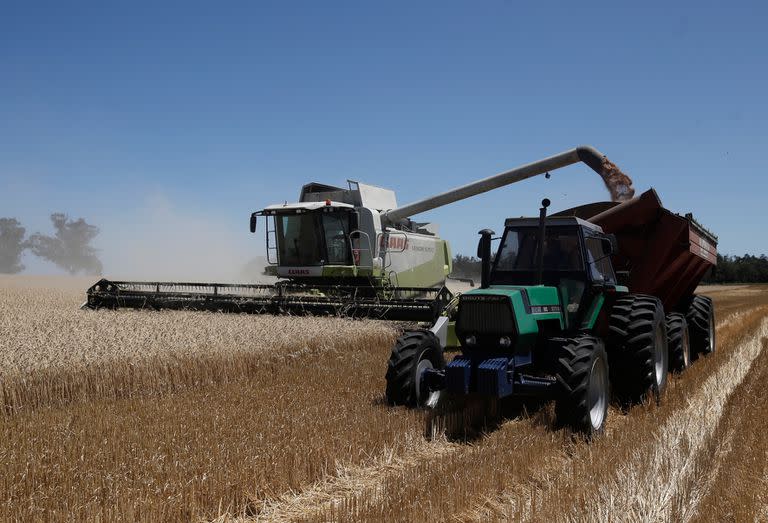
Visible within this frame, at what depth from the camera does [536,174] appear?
43.8 ft

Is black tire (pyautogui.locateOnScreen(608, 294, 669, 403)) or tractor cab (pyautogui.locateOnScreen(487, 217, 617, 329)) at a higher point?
tractor cab (pyautogui.locateOnScreen(487, 217, 617, 329))

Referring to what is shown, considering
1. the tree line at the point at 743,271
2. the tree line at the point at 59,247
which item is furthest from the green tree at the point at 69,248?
the tree line at the point at 743,271

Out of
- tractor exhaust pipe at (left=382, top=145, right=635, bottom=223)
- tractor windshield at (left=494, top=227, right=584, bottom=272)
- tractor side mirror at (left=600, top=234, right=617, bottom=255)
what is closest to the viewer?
tractor windshield at (left=494, top=227, right=584, bottom=272)

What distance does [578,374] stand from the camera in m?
4.82

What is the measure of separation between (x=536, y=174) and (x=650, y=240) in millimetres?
5649

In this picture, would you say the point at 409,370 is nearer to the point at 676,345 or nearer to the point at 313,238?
the point at 676,345

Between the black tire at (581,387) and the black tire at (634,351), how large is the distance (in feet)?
2.67

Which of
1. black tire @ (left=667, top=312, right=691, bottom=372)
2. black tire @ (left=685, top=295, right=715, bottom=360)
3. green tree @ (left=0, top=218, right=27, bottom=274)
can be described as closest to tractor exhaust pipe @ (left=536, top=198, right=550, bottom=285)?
black tire @ (left=667, top=312, right=691, bottom=372)

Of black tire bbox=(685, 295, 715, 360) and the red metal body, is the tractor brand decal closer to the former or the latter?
the red metal body

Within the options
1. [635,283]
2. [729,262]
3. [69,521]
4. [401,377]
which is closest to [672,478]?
[401,377]

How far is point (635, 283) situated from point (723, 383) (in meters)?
1.47

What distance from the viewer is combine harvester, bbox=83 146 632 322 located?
10.6 metres

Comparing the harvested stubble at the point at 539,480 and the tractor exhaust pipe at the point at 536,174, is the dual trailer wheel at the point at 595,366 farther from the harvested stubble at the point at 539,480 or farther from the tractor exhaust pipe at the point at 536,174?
the tractor exhaust pipe at the point at 536,174

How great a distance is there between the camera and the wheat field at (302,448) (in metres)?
3.46
